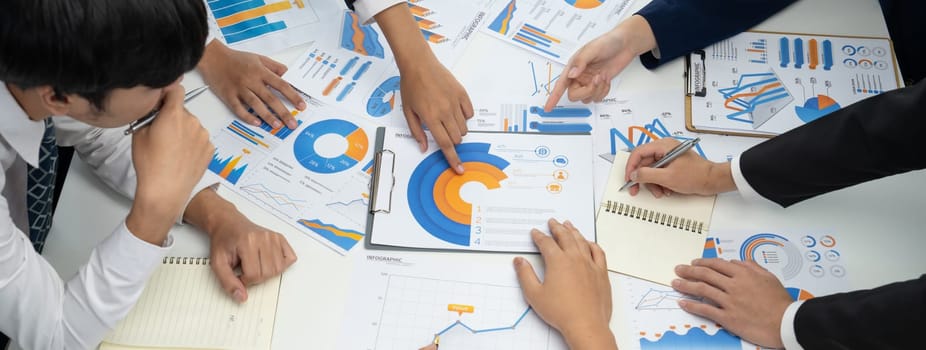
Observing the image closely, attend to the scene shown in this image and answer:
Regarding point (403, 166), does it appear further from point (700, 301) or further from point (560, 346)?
point (700, 301)

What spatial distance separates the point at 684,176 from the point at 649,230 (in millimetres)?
98

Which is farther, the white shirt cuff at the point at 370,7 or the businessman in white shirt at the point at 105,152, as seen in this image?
the white shirt cuff at the point at 370,7

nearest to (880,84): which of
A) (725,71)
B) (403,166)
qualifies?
(725,71)

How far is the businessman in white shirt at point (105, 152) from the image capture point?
2.25 feet

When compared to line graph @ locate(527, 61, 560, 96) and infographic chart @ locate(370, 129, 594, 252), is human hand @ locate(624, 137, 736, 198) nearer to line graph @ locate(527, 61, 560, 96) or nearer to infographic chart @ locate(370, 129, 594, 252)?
infographic chart @ locate(370, 129, 594, 252)

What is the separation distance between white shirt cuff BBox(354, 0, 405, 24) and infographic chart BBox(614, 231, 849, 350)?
57 centimetres

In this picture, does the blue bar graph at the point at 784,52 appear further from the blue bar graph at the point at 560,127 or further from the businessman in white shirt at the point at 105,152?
the businessman in white shirt at the point at 105,152

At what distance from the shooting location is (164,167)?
2.91ft

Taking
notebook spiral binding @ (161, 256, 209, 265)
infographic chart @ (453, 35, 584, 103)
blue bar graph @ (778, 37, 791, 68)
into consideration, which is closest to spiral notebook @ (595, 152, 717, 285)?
infographic chart @ (453, 35, 584, 103)

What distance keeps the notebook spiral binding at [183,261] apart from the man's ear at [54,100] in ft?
0.87

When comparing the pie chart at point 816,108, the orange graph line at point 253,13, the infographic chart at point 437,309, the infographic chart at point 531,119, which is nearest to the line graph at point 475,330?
the infographic chart at point 437,309

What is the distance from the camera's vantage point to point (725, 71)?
1.21 meters

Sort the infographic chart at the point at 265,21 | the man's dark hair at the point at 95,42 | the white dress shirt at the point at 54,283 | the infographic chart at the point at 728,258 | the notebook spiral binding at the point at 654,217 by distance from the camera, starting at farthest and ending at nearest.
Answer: the infographic chart at the point at 265,21
the notebook spiral binding at the point at 654,217
the infographic chart at the point at 728,258
the white dress shirt at the point at 54,283
the man's dark hair at the point at 95,42

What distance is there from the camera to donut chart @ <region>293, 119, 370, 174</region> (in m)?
1.08
